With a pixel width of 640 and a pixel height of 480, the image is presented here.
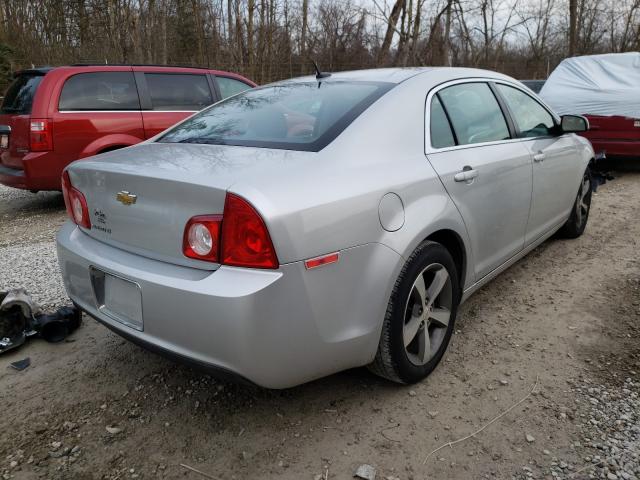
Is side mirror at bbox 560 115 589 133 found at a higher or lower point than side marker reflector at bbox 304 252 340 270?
higher

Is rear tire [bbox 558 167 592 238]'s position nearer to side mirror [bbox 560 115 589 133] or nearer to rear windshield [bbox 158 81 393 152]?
side mirror [bbox 560 115 589 133]

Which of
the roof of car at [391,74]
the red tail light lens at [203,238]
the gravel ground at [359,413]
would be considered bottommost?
the gravel ground at [359,413]

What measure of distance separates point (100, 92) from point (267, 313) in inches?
208

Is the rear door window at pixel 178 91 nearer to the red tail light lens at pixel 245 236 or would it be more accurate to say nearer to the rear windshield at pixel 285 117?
the rear windshield at pixel 285 117

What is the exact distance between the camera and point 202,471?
204 cm

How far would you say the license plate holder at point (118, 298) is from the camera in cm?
208

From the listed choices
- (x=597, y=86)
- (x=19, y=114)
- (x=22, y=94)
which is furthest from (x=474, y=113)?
(x=597, y=86)

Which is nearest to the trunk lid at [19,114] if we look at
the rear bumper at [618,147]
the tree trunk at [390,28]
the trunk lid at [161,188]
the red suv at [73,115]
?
the red suv at [73,115]

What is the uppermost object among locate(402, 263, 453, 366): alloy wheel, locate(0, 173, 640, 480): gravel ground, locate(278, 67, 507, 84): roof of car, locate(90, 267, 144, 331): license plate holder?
locate(278, 67, 507, 84): roof of car

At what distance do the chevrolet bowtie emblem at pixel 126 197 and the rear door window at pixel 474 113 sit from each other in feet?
5.52

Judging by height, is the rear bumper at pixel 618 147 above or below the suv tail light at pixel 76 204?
below

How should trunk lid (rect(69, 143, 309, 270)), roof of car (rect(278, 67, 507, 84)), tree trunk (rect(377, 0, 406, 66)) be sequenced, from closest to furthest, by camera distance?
trunk lid (rect(69, 143, 309, 270)), roof of car (rect(278, 67, 507, 84)), tree trunk (rect(377, 0, 406, 66))

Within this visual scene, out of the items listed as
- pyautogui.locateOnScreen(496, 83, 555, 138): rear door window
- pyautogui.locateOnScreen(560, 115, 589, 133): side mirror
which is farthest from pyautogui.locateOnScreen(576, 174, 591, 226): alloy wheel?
pyautogui.locateOnScreen(496, 83, 555, 138): rear door window

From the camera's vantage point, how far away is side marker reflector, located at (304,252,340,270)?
189 centimetres
